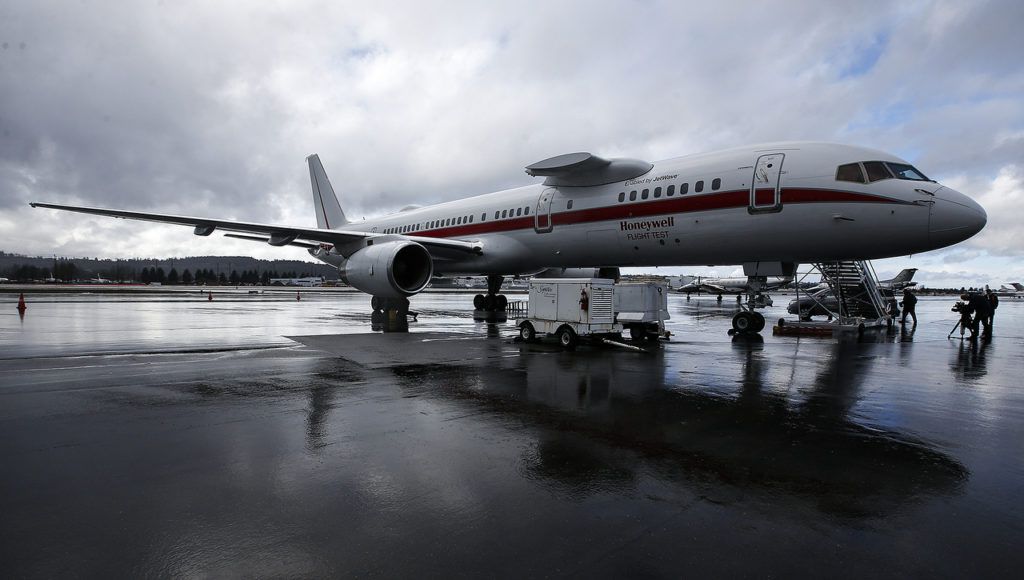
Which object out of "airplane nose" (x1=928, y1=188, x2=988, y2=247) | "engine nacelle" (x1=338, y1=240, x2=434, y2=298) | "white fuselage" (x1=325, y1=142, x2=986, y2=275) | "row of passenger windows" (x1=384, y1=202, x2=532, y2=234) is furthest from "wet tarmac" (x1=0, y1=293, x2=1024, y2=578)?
"row of passenger windows" (x1=384, y1=202, x2=532, y2=234)

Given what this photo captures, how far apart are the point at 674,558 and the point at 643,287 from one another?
1073 centimetres

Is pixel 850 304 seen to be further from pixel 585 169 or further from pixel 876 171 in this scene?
pixel 585 169

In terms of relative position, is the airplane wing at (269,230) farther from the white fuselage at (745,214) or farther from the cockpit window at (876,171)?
the cockpit window at (876,171)

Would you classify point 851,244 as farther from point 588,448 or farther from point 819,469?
point 588,448

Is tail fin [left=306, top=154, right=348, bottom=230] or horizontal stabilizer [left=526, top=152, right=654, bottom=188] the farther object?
tail fin [left=306, top=154, right=348, bottom=230]

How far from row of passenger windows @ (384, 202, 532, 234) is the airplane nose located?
1010cm

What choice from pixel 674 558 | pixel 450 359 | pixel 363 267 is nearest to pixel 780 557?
pixel 674 558

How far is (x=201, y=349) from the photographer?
1097cm

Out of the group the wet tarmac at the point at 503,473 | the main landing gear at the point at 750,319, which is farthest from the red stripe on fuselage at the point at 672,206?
the wet tarmac at the point at 503,473

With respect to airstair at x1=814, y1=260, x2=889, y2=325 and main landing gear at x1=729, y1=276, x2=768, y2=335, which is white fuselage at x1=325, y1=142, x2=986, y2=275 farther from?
airstair at x1=814, y1=260, x2=889, y2=325

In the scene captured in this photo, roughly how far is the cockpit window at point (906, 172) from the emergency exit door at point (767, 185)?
208 centimetres

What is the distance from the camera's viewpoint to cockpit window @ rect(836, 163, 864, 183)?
36.1 ft

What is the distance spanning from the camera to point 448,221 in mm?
20547

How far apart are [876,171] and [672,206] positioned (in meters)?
4.13
